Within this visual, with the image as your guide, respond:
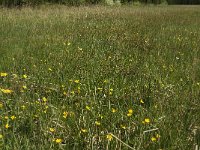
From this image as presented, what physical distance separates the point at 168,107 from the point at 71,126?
3.29 ft

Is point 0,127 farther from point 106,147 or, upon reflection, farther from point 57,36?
point 57,36

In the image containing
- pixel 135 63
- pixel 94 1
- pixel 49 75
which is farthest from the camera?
pixel 94 1

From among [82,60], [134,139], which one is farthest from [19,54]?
[134,139]

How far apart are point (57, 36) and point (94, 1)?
17.1m

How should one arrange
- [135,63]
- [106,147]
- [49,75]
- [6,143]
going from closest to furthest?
1. [106,147]
2. [6,143]
3. [49,75]
4. [135,63]

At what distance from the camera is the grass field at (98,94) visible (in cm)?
240

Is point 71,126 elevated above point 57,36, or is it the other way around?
point 57,36

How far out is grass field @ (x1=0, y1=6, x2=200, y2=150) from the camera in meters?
2.40

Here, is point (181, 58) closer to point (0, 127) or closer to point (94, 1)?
point (0, 127)

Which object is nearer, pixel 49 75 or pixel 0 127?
pixel 0 127

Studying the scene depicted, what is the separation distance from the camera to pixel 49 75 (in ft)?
13.5

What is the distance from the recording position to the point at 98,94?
3.52m

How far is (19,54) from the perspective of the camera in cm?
520

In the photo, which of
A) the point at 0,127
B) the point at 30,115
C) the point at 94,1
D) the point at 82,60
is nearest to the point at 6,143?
the point at 0,127
